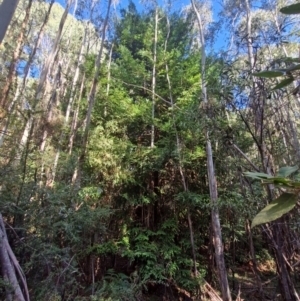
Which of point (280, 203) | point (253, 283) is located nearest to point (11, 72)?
point (280, 203)

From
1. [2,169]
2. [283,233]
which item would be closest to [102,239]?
[2,169]

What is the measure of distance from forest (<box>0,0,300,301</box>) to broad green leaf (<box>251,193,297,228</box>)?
70.3 inches

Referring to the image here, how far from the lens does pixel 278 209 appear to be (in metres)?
0.72

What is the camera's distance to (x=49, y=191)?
3803 mm

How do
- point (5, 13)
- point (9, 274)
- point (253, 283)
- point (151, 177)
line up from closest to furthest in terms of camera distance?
point (9, 274)
point (5, 13)
point (151, 177)
point (253, 283)

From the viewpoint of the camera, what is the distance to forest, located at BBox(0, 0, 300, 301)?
3246mm

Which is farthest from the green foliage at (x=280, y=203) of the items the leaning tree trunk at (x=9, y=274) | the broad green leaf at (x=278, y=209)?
the leaning tree trunk at (x=9, y=274)

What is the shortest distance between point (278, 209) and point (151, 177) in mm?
5731

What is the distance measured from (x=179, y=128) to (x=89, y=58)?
3.41 m

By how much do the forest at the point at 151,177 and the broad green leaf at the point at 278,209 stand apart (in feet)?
5.86

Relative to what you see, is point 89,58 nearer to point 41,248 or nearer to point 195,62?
point 195,62

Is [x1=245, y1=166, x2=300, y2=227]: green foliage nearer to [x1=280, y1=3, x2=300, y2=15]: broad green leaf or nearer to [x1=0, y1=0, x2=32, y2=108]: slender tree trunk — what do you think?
[x1=280, y1=3, x2=300, y2=15]: broad green leaf

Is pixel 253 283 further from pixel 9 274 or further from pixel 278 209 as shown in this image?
pixel 278 209

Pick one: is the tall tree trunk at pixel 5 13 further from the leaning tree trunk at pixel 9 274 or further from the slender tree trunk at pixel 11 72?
the slender tree trunk at pixel 11 72
